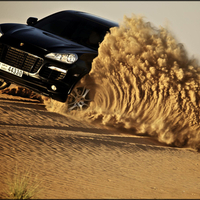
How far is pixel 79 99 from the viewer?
6797mm

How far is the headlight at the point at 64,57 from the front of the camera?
6.29 meters

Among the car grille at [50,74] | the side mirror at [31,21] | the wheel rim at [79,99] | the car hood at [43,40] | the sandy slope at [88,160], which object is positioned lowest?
the sandy slope at [88,160]

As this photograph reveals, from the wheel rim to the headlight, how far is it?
0.60 metres

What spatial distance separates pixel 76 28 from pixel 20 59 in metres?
1.57

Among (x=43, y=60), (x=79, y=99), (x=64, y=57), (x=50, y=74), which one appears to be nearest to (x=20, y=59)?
(x=43, y=60)

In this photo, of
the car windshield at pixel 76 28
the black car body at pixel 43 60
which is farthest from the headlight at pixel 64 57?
the car windshield at pixel 76 28

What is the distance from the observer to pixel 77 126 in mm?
7160

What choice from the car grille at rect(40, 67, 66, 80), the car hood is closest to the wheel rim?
the car grille at rect(40, 67, 66, 80)

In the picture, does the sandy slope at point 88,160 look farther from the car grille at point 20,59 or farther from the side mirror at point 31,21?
the side mirror at point 31,21

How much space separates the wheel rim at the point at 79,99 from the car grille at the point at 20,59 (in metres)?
0.86

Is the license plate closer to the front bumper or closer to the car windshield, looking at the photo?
the front bumper

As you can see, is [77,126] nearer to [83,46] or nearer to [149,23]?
[83,46]

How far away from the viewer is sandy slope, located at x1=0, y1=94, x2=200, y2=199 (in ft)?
15.2

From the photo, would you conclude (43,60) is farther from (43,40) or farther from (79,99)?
(79,99)
